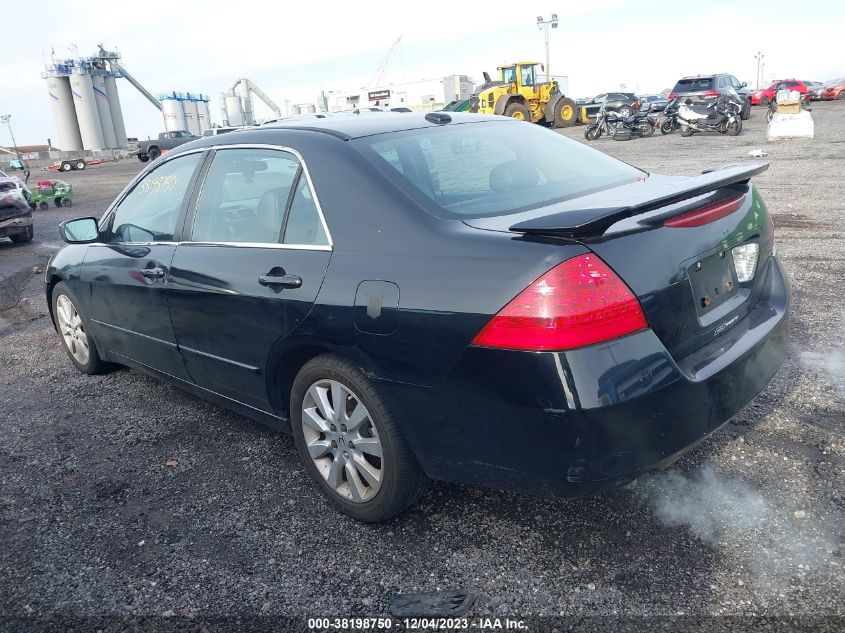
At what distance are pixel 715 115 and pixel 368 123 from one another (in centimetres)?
2182

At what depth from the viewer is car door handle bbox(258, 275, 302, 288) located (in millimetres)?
2830

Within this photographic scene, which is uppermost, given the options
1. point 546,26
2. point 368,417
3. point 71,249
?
point 546,26

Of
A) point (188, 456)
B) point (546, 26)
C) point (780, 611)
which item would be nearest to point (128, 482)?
point (188, 456)

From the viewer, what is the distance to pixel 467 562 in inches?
102

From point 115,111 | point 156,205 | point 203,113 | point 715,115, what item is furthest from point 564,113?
point 203,113

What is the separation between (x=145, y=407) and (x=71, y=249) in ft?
4.29

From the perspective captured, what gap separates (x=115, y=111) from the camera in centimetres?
7531

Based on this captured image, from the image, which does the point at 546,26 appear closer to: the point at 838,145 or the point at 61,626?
the point at 838,145

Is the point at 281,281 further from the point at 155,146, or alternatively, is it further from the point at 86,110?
the point at 86,110

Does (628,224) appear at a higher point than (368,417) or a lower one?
higher

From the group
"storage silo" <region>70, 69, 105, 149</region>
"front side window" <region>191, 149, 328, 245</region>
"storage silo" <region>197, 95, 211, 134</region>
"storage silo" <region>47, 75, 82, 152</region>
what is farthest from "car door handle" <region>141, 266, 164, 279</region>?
"storage silo" <region>197, 95, 211, 134</region>

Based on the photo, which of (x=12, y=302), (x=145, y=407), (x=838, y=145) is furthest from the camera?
(x=838, y=145)

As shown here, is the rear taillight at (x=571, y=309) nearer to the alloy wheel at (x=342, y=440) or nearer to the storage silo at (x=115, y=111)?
the alloy wheel at (x=342, y=440)

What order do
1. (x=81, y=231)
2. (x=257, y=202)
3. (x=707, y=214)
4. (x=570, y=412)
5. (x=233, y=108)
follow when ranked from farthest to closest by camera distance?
(x=233, y=108), (x=81, y=231), (x=257, y=202), (x=707, y=214), (x=570, y=412)
